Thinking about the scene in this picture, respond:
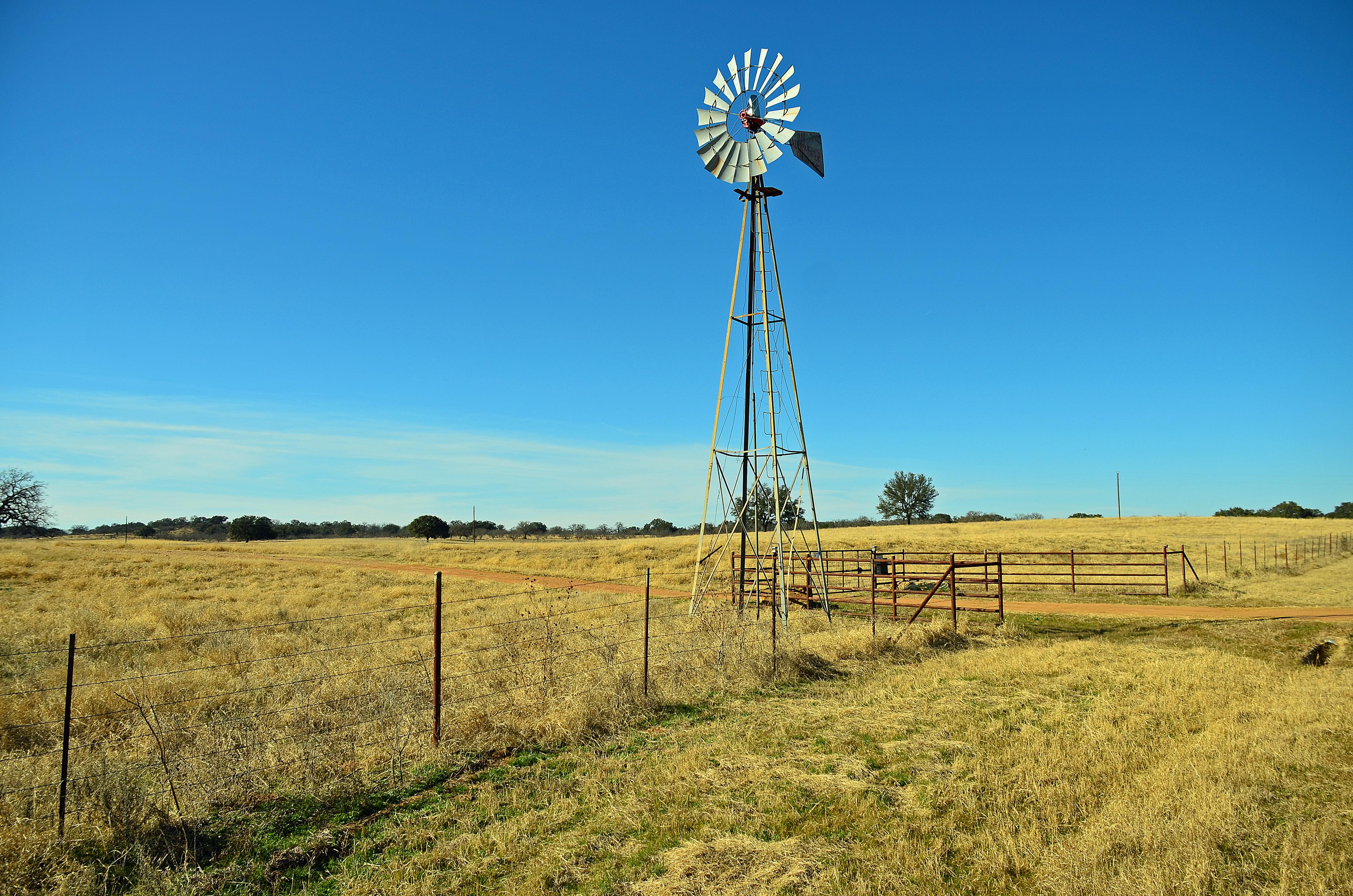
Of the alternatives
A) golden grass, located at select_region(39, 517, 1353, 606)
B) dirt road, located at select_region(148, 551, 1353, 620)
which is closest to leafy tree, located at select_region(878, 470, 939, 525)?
golden grass, located at select_region(39, 517, 1353, 606)

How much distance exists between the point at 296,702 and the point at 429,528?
9242cm

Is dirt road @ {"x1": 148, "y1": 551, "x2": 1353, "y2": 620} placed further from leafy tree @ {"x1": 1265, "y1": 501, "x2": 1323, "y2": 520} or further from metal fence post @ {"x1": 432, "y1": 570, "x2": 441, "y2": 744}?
leafy tree @ {"x1": 1265, "y1": 501, "x2": 1323, "y2": 520}

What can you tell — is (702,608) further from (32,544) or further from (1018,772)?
(32,544)

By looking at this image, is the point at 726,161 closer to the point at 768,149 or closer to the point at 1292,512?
the point at 768,149

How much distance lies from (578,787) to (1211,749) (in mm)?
6960

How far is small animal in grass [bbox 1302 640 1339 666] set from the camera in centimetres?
1366

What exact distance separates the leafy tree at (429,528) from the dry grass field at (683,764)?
83930 millimetres

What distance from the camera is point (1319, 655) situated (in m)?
13.9

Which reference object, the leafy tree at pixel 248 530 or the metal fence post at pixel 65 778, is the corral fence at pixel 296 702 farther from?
the leafy tree at pixel 248 530

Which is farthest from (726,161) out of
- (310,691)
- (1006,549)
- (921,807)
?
(1006,549)

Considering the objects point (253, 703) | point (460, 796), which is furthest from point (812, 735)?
point (253, 703)

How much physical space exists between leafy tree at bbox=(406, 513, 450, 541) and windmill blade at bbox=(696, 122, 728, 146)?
86230 mm

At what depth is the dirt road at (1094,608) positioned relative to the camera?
20.8 m

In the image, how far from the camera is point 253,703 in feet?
35.1
